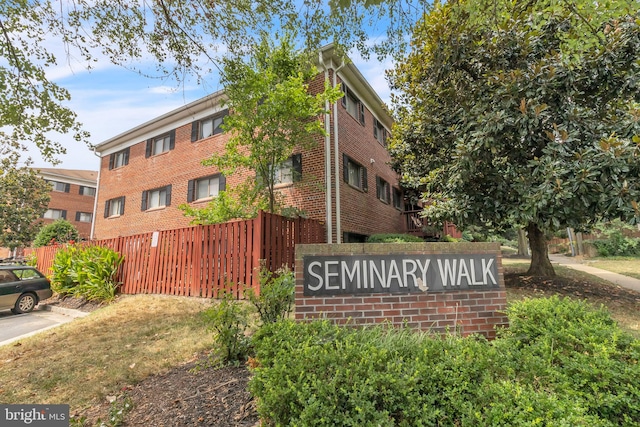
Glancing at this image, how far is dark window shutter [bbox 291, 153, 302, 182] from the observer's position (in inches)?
400

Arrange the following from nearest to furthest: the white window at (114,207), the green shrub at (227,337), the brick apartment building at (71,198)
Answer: the green shrub at (227,337), the white window at (114,207), the brick apartment building at (71,198)

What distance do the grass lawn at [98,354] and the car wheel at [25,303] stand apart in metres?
4.24

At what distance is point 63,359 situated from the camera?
4461 mm

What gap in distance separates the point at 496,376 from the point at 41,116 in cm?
760

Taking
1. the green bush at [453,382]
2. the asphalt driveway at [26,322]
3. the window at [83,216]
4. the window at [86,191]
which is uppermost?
the window at [86,191]

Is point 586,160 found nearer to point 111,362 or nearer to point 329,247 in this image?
point 329,247

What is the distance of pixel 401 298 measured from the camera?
3473 mm

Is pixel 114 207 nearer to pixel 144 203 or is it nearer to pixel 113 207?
pixel 113 207

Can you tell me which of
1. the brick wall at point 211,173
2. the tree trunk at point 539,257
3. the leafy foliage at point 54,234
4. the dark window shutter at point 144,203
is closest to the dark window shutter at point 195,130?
the brick wall at point 211,173

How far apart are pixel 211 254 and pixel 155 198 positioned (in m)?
9.38

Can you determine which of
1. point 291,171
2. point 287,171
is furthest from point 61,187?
point 291,171

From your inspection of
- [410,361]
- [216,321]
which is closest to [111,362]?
[216,321]

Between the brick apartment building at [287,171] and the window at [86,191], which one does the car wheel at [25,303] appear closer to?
the brick apartment building at [287,171]

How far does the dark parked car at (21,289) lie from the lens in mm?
8828
